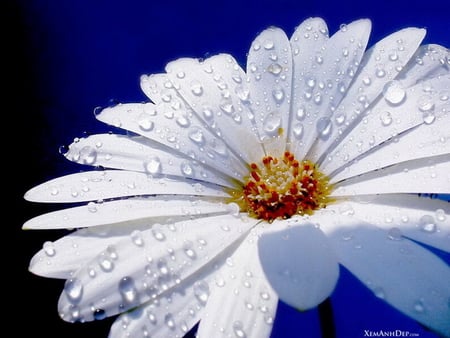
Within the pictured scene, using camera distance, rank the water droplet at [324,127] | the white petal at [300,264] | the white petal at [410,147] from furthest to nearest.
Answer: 1. the water droplet at [324,127]
2. the white petal at [410,147]
3. the white petal at [300,264]

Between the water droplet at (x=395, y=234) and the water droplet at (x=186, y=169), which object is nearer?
the water droplet at (x=395, y=234)

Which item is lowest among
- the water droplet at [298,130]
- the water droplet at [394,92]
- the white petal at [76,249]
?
the white petal at [76,249]

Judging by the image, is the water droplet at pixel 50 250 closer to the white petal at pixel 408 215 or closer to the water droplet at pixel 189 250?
the water droplet at pixel 189 250

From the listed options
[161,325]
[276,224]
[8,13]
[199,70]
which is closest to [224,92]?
[199,70]

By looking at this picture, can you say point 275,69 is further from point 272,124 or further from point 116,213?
point 116,213

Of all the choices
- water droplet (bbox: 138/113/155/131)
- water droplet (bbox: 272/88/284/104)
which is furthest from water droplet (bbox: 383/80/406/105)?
water droplet (bbox: 138/113/155/131)

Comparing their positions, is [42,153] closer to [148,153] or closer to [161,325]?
[148,153]

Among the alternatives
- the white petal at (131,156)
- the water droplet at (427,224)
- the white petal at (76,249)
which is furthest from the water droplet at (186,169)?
the water droplet at (427,224)

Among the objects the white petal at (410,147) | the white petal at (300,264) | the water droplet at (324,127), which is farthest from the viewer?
the water droplet at (324,127)
